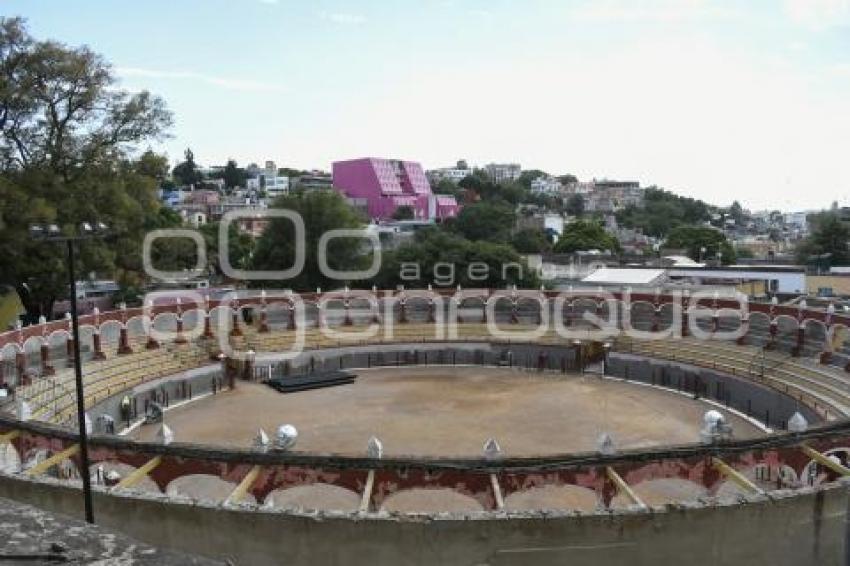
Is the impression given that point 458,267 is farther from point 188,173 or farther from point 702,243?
point 188,173

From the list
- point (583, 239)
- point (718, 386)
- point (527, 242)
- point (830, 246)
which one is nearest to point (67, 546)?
point (718, 386)

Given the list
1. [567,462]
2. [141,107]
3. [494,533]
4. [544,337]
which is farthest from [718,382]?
[141,107]

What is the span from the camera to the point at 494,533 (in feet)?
33.7

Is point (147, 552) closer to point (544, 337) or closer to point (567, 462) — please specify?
point (567, 462)

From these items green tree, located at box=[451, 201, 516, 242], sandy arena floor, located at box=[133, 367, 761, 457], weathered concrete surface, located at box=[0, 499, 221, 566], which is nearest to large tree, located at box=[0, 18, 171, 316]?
sandy arena floor, located at box=[133, 367, 761, 457]

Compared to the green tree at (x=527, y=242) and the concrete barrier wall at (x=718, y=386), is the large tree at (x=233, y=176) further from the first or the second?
the concrete barrier wall at (x=718, y=386)

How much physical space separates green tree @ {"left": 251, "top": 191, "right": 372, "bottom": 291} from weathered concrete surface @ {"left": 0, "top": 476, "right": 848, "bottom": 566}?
33.9 meters

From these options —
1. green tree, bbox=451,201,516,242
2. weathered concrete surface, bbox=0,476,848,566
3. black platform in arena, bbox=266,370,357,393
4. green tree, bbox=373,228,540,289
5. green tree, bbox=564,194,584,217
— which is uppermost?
green tree, bbox=564,194,584,217

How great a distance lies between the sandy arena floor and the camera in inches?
911

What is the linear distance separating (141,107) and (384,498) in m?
25.2

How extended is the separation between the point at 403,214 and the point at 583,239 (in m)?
28.2

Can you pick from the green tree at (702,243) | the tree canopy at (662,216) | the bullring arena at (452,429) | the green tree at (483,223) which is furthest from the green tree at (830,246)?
the tree canopy at (662,216)

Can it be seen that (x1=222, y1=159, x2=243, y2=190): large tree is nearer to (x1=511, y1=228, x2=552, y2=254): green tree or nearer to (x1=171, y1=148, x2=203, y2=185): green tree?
(x1=171, y1=148, x2=203, y2=185): green tree

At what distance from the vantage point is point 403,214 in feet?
322
